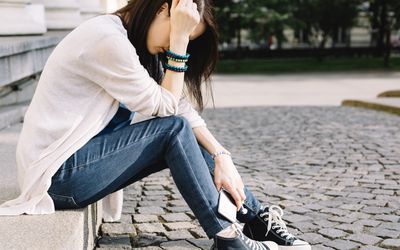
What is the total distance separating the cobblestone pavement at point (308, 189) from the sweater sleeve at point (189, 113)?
0.68 metres

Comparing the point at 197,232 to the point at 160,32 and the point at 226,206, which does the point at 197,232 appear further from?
the point at 160,32

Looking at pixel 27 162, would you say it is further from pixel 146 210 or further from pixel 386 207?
pixel 386 207

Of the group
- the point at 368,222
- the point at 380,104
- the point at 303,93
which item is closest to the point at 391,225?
the point at 368,222

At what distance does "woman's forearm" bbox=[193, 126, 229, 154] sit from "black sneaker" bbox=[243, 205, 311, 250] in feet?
1.35

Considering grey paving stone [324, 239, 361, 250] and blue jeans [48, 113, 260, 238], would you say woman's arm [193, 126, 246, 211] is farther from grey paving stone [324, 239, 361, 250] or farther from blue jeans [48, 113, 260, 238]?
grey paving stone [324, 239, 361, 250]

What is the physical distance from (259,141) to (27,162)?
4.74 metres

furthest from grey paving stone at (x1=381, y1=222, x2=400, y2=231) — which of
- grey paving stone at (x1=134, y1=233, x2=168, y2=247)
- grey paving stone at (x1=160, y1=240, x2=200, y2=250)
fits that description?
grey paving stone at (x1=134, y1=233, x2=168, y2=247)

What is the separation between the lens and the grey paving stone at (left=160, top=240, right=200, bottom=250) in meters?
3.12

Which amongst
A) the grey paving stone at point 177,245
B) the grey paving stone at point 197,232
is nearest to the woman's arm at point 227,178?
the grey paving stone at point 177,245

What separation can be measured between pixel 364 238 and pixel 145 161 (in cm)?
142

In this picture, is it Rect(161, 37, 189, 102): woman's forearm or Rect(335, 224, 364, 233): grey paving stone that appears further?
Rect(335, 224, 364, 233): grey paving stone

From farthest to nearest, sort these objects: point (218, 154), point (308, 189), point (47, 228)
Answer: point (308, 189), point (218, 154), point (47, 228)

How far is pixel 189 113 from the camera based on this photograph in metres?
3.05

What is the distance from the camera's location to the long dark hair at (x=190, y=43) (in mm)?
2701
